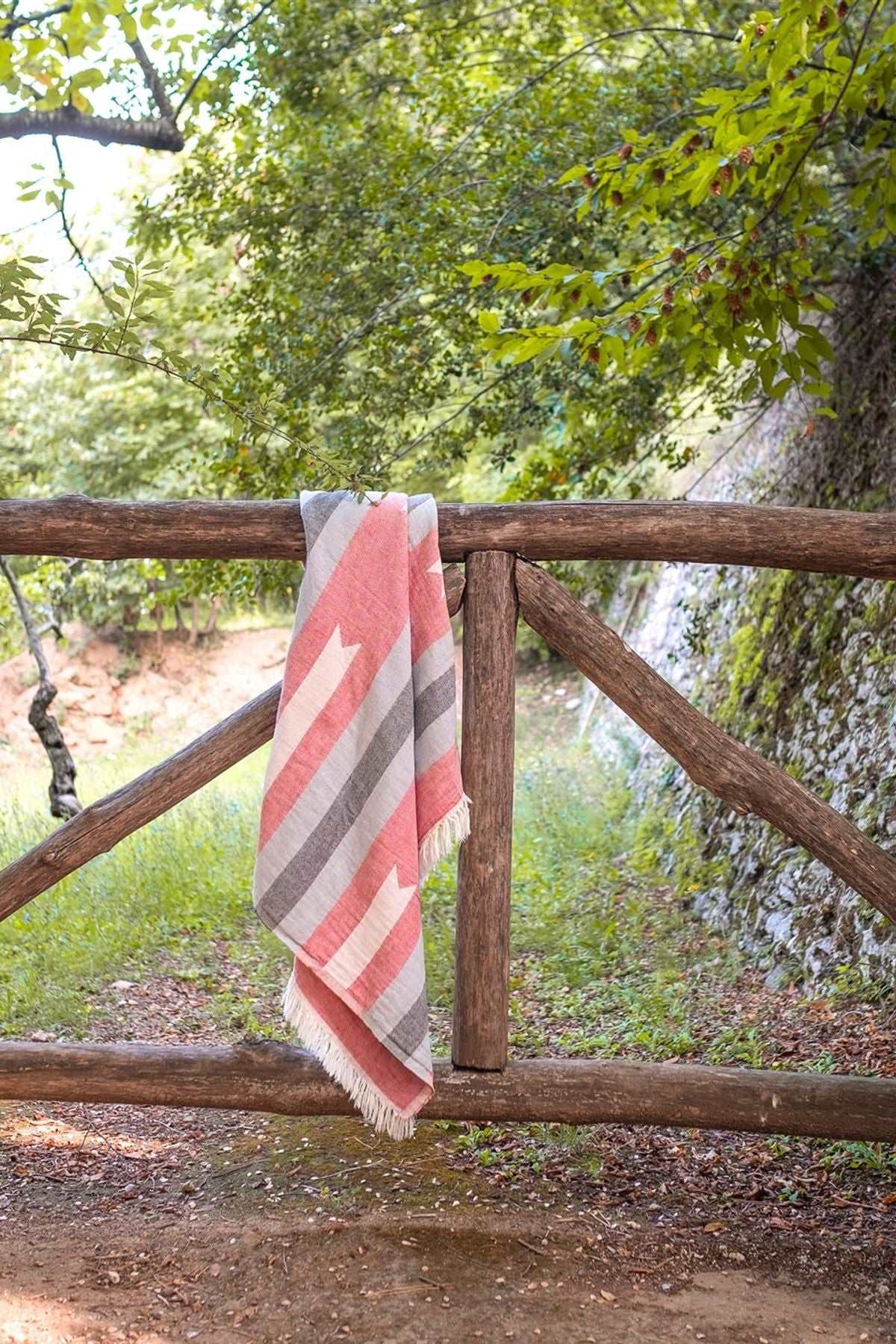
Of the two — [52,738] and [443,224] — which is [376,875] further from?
[443,224]

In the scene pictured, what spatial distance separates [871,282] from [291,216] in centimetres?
284

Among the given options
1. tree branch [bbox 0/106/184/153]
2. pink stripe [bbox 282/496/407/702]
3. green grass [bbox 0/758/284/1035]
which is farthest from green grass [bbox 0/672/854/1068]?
tree branch [bbox 0/106/184/153]

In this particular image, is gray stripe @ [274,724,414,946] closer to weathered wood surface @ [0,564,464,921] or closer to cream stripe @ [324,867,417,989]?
cream stripe @ [324,867,417,989]

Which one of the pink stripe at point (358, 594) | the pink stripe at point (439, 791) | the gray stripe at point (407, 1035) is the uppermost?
the pink stripe at point (358, 594)

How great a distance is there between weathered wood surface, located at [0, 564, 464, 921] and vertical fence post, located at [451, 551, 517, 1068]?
0.36ft

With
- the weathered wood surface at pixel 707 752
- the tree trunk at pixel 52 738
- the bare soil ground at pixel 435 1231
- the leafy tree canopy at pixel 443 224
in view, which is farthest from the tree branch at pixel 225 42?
the bare soil ground at pixel 435 1231

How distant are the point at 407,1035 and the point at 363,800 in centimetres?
52

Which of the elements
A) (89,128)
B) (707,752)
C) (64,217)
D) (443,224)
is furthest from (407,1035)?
(443,224)

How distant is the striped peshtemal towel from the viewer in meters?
2.61

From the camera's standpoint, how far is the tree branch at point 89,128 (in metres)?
4.54

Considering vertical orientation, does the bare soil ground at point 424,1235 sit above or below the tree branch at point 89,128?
below

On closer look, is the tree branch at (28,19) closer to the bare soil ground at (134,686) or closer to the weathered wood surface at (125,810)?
Answer: the weathered wood surface at (125,810)

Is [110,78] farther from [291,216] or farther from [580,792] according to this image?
[580,792]

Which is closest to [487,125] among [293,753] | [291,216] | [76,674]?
[291,216]
